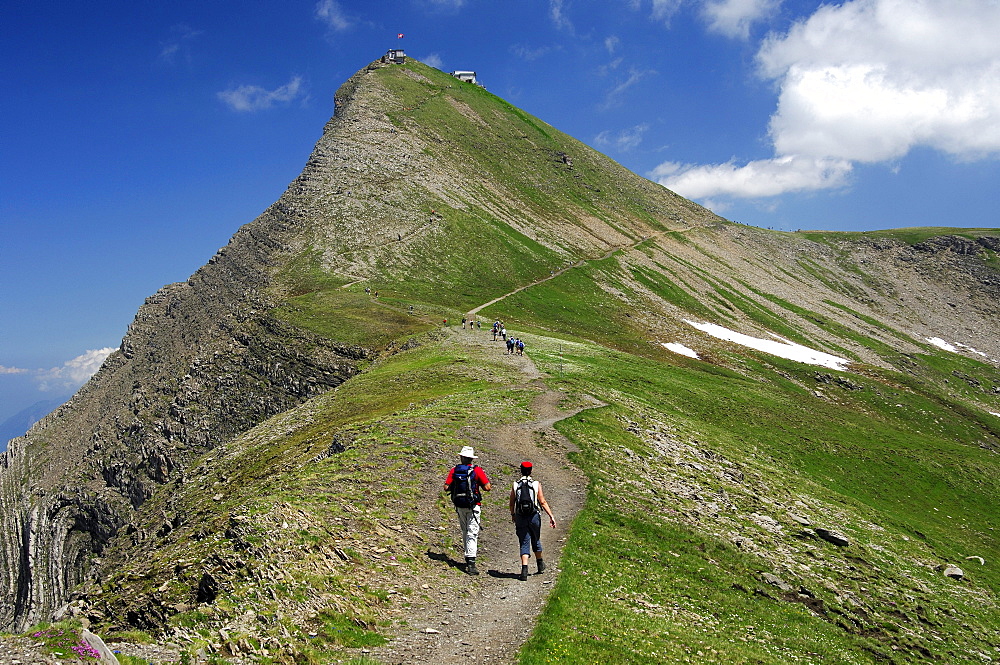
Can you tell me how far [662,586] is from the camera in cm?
2041

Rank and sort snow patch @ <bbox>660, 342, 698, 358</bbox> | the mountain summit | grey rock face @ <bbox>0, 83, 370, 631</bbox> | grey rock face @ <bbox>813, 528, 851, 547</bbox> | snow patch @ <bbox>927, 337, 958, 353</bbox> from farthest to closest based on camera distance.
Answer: snow patch @ <bbox>927, 337, 958, 353</bbox>, snow patch @ <bbox>660, 342, 698, 358</bbox>, grey rock face @ <bbox>0, 83, 370, 631</bbox>, grey rock face @ <bbox>813, 528, 851, 547</bbox>, the mountain summit

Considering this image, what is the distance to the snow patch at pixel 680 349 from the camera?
9247 centimetres

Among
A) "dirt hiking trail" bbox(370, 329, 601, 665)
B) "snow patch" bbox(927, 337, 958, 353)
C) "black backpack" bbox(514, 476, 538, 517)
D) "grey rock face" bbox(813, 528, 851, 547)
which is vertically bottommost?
"grey rock face" bbox(813, 528, 851, 547)

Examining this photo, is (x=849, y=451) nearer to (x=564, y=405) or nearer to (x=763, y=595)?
(x=564, y=405)

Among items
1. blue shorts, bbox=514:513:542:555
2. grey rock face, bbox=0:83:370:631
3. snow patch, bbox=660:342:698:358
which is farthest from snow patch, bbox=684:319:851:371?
blue shorts, bbox=514:513:542:555

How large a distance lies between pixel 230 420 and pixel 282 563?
53152 millimetres

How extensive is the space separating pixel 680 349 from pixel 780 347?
78.9 feet

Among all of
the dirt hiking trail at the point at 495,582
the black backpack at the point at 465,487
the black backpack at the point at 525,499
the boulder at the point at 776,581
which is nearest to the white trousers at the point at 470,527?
the black backpack at the point at 465,487

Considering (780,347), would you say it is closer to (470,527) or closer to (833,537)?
(833,537)

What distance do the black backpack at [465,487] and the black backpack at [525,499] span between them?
131cm

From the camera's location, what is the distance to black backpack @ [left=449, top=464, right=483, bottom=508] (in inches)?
736

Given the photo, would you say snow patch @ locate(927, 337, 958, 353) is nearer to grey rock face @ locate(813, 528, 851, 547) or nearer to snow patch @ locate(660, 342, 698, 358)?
snow patch @ locate(660, 342, 698, 358)

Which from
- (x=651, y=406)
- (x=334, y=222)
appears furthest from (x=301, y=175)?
(x=651, y=406)

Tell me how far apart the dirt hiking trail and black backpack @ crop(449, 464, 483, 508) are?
212 centimetres
